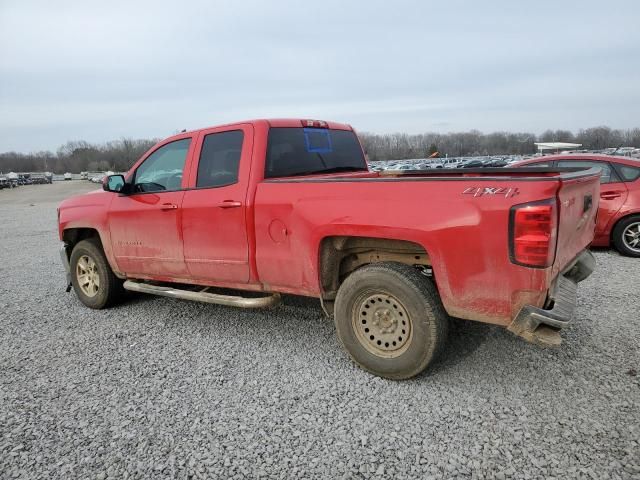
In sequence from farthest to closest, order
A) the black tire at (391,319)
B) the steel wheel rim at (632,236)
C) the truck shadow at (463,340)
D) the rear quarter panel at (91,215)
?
the steel wheel rim at (632,236) → the rear quarter panel at (91,215) → the truck shadow at (463,340) → the black tire at (391,319)

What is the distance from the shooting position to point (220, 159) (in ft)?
13.9

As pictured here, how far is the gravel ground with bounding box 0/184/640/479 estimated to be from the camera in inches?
101

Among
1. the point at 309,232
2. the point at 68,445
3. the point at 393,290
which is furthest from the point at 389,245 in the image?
the point at 68,445

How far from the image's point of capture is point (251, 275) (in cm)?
396

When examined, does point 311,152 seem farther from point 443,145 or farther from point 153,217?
point 443,145

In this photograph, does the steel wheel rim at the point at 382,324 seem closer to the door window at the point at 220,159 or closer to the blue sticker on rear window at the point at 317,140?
the door window at the point at 220,159

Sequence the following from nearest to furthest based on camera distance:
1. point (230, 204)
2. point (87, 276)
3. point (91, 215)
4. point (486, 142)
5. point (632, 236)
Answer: point (230, 204)
point (91, 215)
point (87, 276)
point (632, 236)
point (486, 142)

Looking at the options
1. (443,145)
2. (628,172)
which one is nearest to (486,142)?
(443,145)

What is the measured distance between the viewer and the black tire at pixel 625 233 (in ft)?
22.7

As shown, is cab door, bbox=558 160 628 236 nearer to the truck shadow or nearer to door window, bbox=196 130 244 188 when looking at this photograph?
the truck shadow

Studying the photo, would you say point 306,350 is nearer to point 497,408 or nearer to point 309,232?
point 309,232

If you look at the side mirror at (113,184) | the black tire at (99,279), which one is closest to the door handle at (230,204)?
the side mirror at (113,184)

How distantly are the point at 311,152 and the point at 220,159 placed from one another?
34.5 inches

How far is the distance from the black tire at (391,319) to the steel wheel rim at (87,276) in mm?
3450
